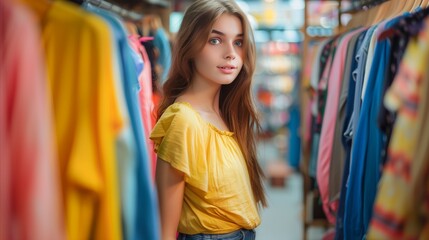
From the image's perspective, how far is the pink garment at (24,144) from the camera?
106 centimetres

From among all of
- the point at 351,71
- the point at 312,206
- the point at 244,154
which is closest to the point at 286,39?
the point at 312,206

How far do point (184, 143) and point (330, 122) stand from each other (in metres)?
1.46

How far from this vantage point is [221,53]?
187cm

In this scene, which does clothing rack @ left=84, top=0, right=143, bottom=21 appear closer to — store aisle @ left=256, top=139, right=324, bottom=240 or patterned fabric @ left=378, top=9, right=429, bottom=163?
patterned fabric @ left=378, top=9, right=429, bottom=163

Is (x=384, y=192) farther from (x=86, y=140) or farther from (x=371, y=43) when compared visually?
(x=371, y=43)

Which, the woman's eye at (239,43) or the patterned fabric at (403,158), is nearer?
Answer: the patterned fabric at (403,158)

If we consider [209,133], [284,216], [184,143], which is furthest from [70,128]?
[284,216]

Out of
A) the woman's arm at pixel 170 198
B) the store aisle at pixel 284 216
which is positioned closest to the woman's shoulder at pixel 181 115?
the woman's arm at pixel 170 198

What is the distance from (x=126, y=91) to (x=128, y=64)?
2.9 inches

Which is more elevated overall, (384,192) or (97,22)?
(97,22)

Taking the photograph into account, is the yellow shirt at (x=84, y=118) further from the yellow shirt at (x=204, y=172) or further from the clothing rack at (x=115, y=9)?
the clothing rack at (x=115, y=9)

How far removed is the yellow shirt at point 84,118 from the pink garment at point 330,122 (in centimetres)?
184

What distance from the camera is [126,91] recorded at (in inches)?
52.1

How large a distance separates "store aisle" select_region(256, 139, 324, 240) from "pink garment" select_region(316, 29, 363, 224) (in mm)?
779
